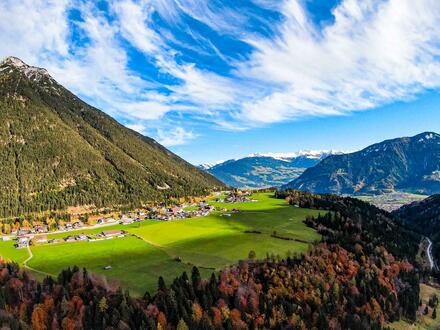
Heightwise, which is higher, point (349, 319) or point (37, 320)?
point (37, 320)

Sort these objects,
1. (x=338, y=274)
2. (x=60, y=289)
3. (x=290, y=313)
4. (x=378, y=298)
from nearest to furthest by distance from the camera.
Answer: (x=60, y=289)
(x=290, y=313)
(x=378, y=298)
(x=338, y=274)

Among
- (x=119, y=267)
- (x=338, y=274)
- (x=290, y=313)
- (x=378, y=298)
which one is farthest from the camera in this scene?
(x=338, y=274)

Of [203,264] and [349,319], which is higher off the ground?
[203,264]

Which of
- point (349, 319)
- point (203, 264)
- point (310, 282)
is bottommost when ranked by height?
point (349, 319)

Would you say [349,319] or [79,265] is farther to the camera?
[79,265]

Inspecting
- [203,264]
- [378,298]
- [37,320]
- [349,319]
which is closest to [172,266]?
[203,264]

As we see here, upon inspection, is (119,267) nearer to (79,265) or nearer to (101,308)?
(79,265)

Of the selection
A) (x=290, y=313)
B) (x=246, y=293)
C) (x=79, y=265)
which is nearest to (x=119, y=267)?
(x=79, y=265)

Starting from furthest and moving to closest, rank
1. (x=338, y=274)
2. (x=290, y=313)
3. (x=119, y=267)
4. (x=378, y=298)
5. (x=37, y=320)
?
(x=338, y=274) < (x=378, y=298) < (x=119, y=267) < (x=290, y=313) < (x=37, y=320)

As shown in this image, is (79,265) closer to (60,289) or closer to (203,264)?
(60,289)
